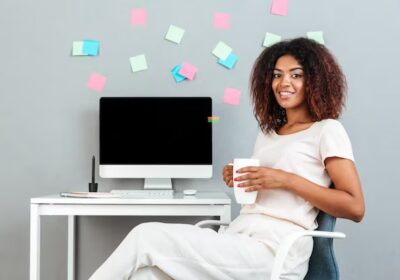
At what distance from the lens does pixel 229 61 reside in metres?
2.89

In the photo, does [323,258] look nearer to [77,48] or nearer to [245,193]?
[245,193]

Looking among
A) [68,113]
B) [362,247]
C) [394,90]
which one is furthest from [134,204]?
[394,90]

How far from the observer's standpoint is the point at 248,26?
9.55ft

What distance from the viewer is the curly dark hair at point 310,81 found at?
181 cm

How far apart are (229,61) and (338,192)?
1.40m

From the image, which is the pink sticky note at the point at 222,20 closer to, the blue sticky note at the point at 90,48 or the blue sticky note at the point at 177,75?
the blue sticky note at the point at 177,75

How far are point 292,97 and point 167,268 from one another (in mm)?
715

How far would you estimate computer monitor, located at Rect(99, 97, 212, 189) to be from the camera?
8.93 ft

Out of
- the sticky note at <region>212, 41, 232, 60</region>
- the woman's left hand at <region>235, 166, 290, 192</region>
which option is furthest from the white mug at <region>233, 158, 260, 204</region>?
the sticky note at <region>212, 41, 232, 60</region>

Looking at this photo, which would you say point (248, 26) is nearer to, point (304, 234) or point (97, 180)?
point (97, 180)

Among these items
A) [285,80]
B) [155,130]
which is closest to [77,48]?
[155,130]

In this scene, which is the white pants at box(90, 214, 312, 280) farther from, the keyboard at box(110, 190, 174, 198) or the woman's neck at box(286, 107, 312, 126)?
the keyboard at box(110, 190, 174, 198)

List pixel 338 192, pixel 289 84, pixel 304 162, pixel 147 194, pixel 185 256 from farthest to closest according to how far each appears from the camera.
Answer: pixel 147 194 → pixel 289 84 → pixel 304 162 → pixel 338 192 → pixel 185 256

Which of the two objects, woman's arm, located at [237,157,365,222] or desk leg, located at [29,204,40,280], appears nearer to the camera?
woman's arm, located at [237,157,365,222]
